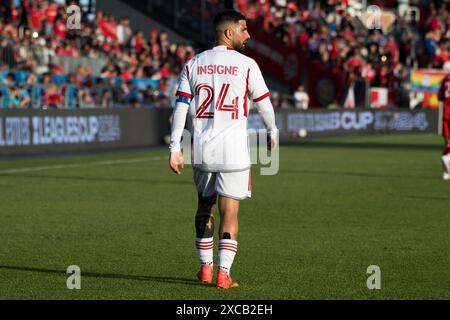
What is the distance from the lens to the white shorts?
30.9ft

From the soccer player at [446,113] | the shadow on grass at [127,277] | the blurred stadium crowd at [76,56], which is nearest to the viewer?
the shadow on grass at [127,277]

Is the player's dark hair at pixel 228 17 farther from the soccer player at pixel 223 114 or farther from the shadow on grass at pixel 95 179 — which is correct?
the shadow on grass at pixel 95 179

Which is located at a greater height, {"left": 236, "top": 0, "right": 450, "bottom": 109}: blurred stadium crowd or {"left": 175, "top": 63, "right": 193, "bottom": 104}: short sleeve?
{"left": 236, "top": 0, "right": 450, "bottom": 109}: blurred stadium crowd

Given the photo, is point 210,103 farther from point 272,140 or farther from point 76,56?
point 76,56

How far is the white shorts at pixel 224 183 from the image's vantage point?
30.9 ft

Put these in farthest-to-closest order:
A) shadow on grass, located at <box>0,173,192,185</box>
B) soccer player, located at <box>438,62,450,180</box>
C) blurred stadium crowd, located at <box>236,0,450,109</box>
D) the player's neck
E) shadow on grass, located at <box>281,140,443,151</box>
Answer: blurred stadium crowd, located at <box>236,0,450,109</box> < shadow on grass, located at <box>281,140,443,151</box> < soccer player, located at <box>438,62,450,180</box> < shadow on grass, located at <box>0,173,192,185</box> < the player's neck

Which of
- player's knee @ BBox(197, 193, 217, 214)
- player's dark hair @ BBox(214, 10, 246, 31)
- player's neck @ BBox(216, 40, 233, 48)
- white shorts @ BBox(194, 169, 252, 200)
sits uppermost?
player's dark hair @ BBox(214, 10, 246, 31)

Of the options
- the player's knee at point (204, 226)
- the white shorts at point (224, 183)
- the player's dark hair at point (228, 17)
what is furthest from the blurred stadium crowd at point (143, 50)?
the player's dark hair at point (228, 17)

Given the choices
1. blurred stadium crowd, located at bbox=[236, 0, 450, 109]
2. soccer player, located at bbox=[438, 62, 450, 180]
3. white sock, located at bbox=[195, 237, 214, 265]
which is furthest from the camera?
blurred stadium crowd, located at bbox=[236, 0, 450, 109]

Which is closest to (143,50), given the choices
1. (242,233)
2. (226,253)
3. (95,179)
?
(95,179)

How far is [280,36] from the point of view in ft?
157

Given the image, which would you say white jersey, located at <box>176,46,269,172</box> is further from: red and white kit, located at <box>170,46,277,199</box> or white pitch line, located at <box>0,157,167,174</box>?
white pitch line, located at <box>0,157,167,174</box>

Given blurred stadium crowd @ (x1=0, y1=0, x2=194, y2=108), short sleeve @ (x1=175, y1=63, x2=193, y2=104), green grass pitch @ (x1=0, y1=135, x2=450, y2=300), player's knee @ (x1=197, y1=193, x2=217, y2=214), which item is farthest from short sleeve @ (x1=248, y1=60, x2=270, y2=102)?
blurred stadium crowd @ (x1=0, y1=0, x2=194, y2=108)

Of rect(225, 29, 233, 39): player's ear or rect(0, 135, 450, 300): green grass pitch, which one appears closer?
rect(225, 29, 233, 39): player's ear
